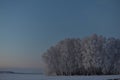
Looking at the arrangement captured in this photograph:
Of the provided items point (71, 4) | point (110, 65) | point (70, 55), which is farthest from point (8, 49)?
point (110, 65)

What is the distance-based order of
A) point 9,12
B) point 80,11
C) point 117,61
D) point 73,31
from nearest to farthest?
point 9,12, point 80,11, point 73,31, point 117,61

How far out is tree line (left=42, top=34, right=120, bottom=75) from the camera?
11344mm

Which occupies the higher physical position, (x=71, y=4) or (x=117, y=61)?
(x=71, y=4)

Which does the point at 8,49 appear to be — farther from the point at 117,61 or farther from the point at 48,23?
the point at 117,61

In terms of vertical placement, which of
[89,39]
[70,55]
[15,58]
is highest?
[89,39]

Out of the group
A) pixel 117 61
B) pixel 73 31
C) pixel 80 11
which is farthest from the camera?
pixel 117 61

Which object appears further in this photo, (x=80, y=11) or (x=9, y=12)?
(x=80, y=11)

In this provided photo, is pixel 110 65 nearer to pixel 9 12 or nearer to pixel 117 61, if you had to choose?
pixel 117 61

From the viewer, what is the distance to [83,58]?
38.3 ft

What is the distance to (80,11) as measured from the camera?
22.7ft

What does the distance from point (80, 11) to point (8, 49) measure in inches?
88.6

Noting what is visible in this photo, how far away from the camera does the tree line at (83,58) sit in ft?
37.2

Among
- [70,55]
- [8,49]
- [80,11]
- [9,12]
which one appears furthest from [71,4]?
[70,55]

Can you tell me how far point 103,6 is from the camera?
6.50 meters
